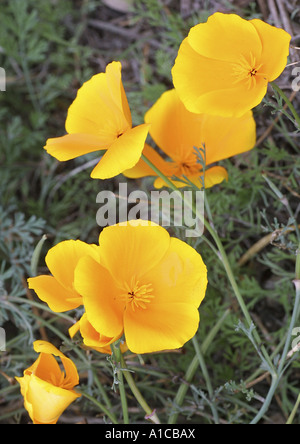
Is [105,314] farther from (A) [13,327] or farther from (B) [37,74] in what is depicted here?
(B) [37,74]

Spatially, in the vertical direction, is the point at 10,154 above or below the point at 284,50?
below

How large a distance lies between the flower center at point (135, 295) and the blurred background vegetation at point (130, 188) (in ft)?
0.43

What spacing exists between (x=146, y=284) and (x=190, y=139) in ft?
1.02

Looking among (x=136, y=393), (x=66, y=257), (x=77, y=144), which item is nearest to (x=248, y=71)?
(x=77, y=144)

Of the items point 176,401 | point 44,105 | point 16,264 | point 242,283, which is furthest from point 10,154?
point 176,401

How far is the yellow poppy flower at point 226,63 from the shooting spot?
0.78 m

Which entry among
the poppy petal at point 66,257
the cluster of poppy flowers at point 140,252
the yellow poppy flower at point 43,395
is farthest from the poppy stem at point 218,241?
the yellow poppy flower at point 43,395

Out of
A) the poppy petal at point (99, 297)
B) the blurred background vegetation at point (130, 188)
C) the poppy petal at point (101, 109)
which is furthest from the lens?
the blurred background vegetation at point (130, 188)

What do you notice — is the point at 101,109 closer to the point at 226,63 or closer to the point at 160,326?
the point at 226,63

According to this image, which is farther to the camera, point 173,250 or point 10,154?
point 10,154

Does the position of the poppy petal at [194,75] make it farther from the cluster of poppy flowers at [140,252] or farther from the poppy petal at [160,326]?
the poppy petal at [160,326]

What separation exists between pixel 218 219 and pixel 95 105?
1.41 ft

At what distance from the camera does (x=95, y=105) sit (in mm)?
888

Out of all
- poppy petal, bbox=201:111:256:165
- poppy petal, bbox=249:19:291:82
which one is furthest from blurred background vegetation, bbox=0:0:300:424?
poppy petal, bbox=249:19:291:82
